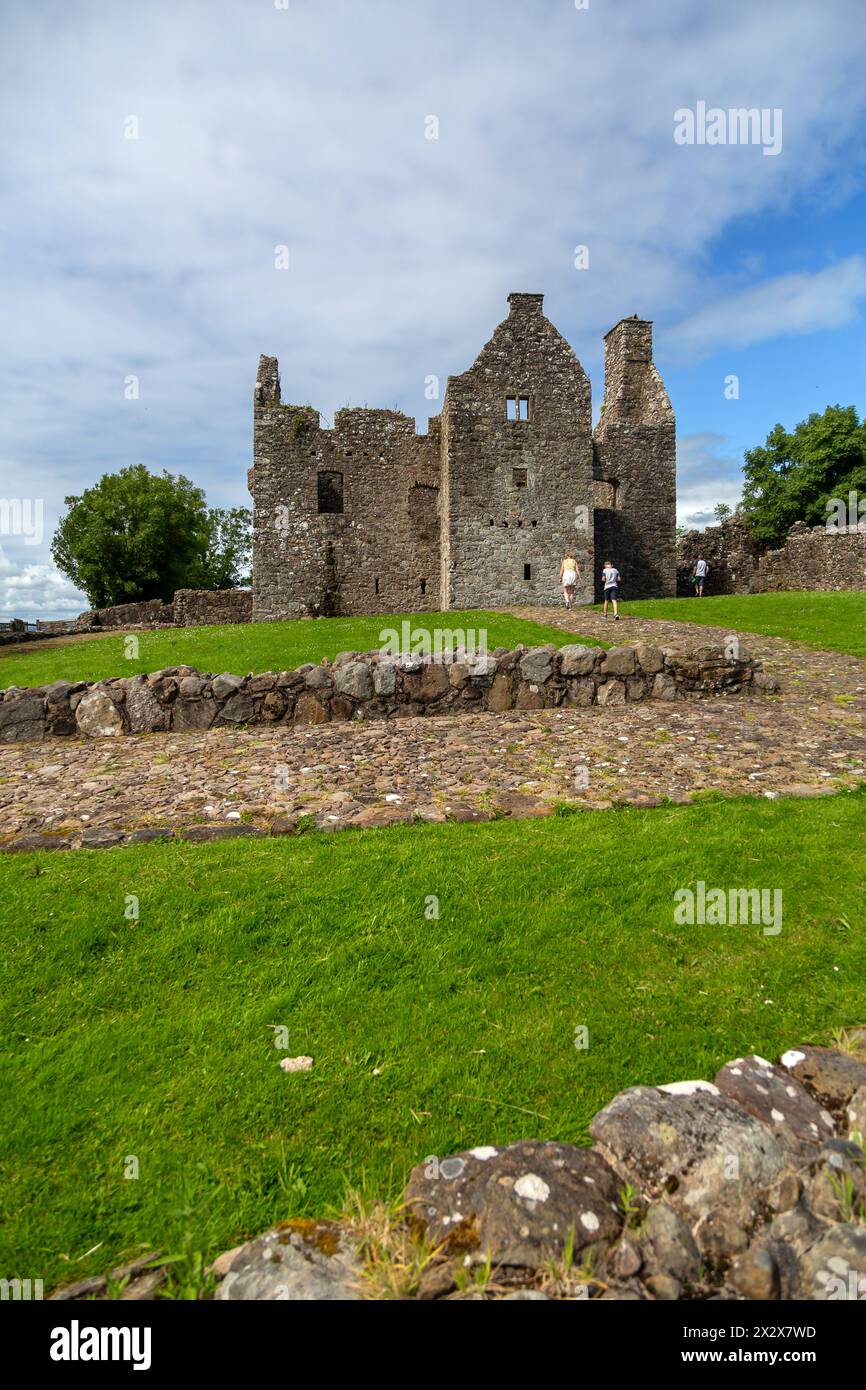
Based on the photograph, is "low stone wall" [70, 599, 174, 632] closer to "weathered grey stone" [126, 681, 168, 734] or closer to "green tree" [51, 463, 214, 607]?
"green tree" [51, 463, 214, 607]

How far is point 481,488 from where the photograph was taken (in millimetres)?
30453

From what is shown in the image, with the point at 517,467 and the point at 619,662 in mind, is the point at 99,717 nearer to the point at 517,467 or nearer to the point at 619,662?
the point at 619,662

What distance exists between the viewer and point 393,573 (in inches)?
1330

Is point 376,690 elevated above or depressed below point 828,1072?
above

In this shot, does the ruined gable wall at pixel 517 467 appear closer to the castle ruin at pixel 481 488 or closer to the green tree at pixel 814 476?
the castle ruin at pixel 481 488

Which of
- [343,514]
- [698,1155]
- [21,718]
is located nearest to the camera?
[698,1155]

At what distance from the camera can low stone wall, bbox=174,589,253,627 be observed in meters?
34.8

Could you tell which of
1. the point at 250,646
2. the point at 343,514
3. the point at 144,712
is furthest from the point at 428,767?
the point at 343,514

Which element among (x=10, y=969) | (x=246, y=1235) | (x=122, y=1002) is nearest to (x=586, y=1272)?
(x=246, y=1235)

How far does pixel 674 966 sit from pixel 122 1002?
10.2ft

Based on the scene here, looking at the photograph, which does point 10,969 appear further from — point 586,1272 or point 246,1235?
point 586,1272

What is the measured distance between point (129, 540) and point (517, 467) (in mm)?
31073

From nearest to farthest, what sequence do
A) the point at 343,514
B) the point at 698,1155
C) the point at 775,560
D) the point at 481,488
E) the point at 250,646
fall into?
the point at 698,1155, the point at 250,646, the point at 481,488, the point at 343,514, the point at 775,560

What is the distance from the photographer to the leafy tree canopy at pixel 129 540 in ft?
160
